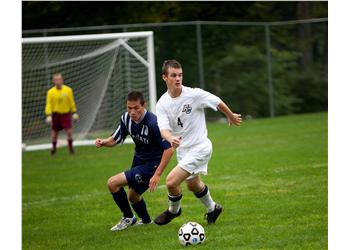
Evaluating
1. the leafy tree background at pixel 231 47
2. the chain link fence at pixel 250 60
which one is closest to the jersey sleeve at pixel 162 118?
the chain link fence at pixel 250 60

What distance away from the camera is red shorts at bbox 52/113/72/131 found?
1688 cm

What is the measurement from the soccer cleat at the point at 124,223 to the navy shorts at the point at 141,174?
14.9 inches

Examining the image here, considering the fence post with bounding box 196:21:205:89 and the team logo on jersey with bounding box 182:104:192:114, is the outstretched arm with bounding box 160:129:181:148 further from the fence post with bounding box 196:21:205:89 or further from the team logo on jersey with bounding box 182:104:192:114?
the fence post with bounding box 196:21:205:89

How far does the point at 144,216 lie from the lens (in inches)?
340

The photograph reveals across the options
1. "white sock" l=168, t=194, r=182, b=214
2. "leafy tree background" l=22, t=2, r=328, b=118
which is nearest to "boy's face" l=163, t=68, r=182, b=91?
"white sock" l=168, t=194, r=182, b=214

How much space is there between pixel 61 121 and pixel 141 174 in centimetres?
894

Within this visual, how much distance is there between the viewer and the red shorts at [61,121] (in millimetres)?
16875

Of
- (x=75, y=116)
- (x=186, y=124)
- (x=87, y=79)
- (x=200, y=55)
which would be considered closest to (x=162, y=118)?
(x=186, y=124)

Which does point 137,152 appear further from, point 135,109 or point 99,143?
point 135,109

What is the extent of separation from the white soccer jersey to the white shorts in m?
0.05
